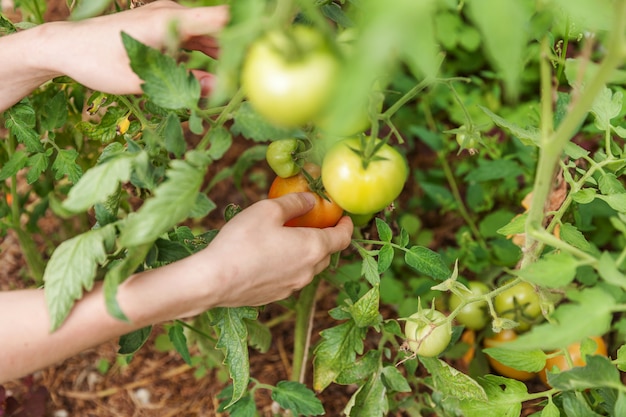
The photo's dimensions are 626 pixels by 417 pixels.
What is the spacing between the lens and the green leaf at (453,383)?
1.04m

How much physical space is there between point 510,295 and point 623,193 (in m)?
0.44

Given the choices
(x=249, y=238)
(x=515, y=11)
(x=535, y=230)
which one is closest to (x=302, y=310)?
(x=249, y=238)

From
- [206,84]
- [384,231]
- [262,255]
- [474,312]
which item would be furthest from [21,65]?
[474,312]

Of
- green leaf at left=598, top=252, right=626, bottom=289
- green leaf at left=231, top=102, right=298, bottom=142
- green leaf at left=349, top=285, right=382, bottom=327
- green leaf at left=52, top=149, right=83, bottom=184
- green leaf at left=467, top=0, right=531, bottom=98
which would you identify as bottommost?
green leaf at left=349, top=285, right=382, bottom=327

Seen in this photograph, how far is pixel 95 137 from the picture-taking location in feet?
3.74

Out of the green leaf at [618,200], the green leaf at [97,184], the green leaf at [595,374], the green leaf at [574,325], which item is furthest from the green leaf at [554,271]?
the green leaf at [97,184]

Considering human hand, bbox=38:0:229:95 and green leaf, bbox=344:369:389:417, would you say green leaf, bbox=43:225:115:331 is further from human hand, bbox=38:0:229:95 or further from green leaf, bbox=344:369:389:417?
green leaf, bbox=344:369:389:417

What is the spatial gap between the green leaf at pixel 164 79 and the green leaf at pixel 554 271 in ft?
1.54

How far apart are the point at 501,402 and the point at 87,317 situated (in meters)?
0.65

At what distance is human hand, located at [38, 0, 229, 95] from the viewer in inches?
34.8

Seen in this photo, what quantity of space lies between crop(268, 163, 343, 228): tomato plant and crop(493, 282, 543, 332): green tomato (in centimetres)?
47

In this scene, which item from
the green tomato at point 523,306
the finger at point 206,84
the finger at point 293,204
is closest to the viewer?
the finger at point 293,204

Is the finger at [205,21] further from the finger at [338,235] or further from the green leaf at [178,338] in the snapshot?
the green leaf at [178,338]

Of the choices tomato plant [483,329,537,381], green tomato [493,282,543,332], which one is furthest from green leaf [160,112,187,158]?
tomato plant [483,329,537,381]
